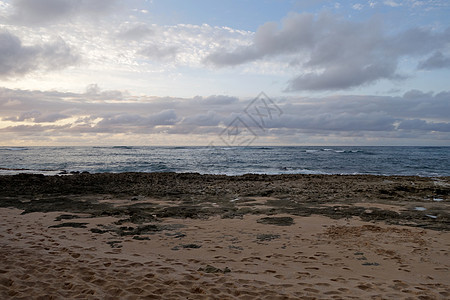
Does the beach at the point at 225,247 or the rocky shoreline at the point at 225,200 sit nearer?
the beach at the point at 225,247

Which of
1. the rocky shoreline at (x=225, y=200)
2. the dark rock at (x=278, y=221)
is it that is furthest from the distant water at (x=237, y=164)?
the dark rock at (x=278, y=221)

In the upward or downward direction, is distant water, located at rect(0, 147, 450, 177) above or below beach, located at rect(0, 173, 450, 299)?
below

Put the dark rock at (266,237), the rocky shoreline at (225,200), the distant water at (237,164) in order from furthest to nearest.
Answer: the distant water at (237,164), the rocky shoreline at (225,200), the dark rock at (266,237)

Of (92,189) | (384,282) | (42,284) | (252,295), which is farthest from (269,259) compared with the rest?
(92,189)

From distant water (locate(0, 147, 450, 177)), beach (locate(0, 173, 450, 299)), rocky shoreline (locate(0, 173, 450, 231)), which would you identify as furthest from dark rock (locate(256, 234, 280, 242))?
distant water (locate(0, 147, 450, 177))

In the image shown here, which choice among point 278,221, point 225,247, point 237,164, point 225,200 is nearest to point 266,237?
point 225,247

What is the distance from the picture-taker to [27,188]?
13.5m

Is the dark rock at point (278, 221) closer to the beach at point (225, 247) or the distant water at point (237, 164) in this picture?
the beach at point (225, 247)

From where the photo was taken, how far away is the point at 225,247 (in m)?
6.03

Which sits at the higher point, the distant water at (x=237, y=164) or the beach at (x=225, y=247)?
the beach at (x=225, y=247)

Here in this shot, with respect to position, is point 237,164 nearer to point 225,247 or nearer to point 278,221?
point 278,221

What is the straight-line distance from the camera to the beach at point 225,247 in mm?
4125

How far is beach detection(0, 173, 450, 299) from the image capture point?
4125 millimetres

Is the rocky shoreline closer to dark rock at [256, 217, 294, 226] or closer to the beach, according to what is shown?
the beach
